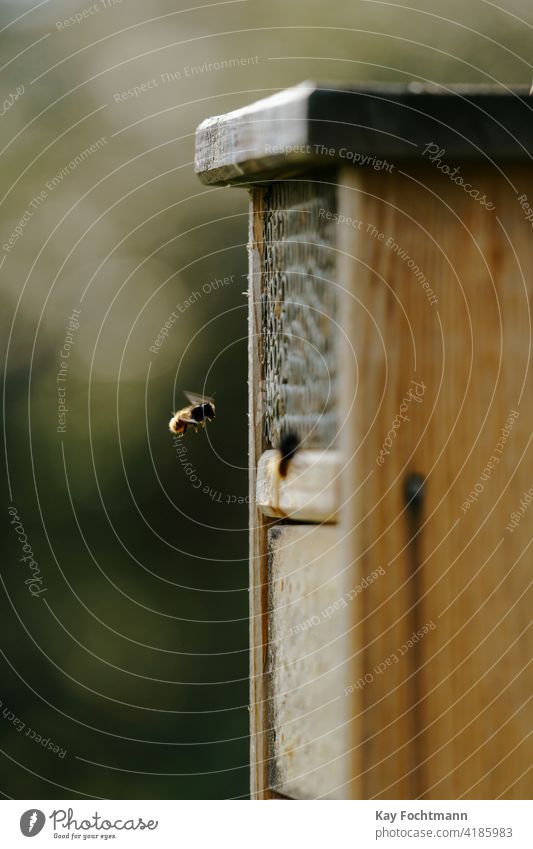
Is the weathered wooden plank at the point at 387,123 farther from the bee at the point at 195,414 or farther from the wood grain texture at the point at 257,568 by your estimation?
the bee at the point at 195,414

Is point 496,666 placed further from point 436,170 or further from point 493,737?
point 436,170

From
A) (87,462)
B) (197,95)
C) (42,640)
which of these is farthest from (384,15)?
(42,640)
